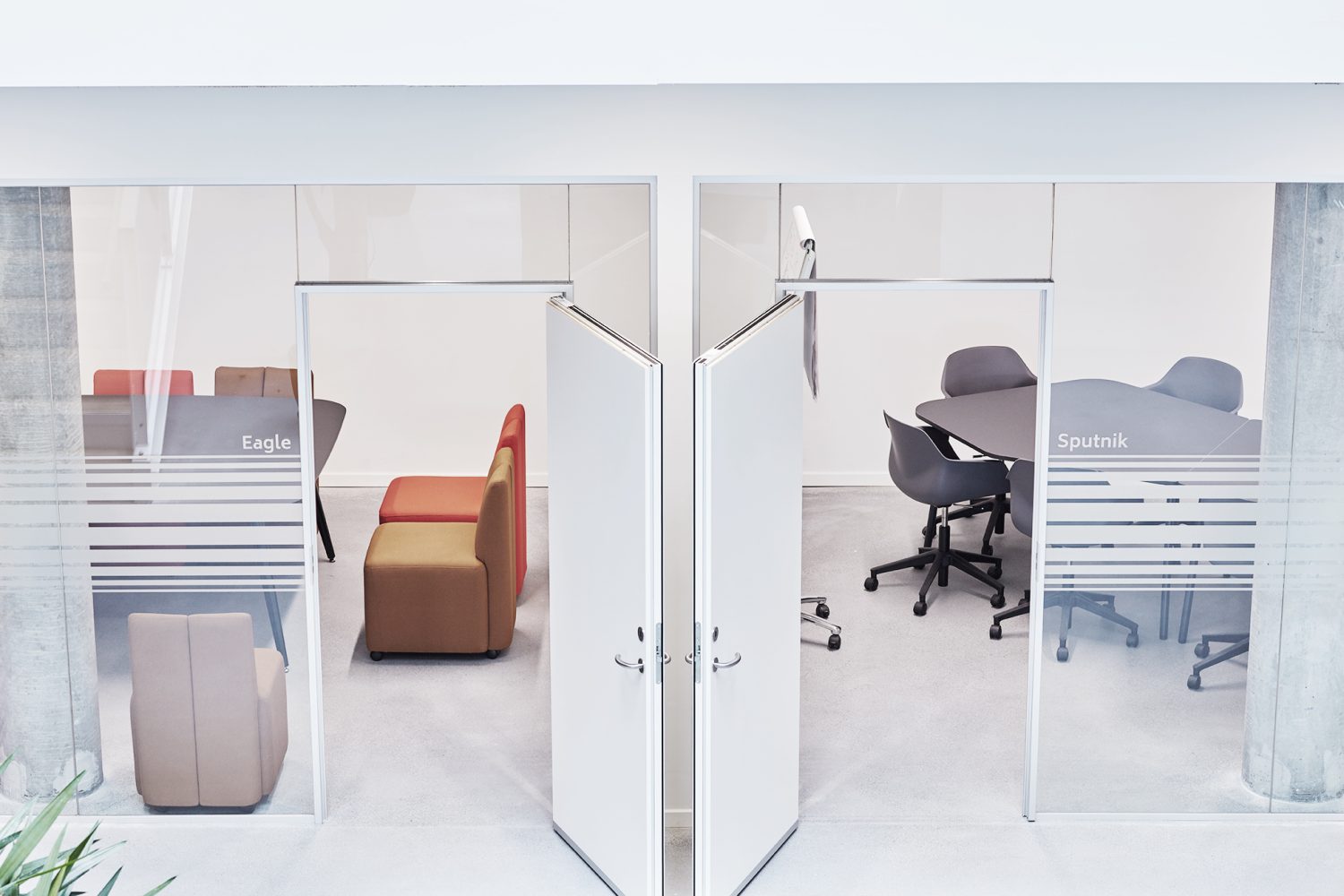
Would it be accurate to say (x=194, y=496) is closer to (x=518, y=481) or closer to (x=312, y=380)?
(x=312, y=380)

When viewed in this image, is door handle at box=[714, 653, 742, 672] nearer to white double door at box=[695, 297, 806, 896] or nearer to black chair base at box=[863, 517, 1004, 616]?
white double door at box=[695, 297, 806, 896]

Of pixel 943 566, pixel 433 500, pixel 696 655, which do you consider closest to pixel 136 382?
pixel 696 655

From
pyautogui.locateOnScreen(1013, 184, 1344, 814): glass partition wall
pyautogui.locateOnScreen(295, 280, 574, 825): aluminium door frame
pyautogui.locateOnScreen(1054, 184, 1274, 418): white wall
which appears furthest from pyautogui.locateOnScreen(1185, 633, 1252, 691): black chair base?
pyautogui.locateOnScreen(295, 280, 574, 825): aluminium door frame

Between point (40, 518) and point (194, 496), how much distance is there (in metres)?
0.55

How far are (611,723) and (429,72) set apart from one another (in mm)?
2495

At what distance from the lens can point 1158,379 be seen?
4387 millimetres

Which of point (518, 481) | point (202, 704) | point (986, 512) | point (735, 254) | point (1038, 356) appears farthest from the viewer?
point (986, 512)

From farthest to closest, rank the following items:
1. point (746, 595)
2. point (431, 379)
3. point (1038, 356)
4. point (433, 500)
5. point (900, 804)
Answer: point (431, 379) → point (433, 500) → point (900, 804) → point (1038, 356) → point (746, 595)

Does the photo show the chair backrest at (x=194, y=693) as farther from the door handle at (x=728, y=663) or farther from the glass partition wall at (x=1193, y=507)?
the glass partition wall at (x=1193, y=507)

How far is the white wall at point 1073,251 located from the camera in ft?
14.2

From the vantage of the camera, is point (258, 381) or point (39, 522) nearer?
point (258, 381)

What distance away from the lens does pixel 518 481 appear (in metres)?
6.46

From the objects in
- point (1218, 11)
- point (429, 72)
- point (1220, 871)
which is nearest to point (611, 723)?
point (1220, 871)

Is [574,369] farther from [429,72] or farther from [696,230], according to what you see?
[429,72]
